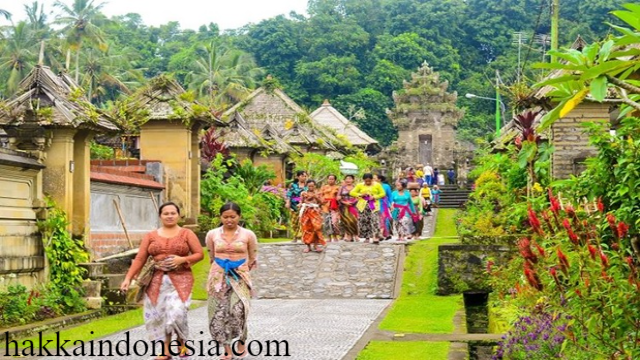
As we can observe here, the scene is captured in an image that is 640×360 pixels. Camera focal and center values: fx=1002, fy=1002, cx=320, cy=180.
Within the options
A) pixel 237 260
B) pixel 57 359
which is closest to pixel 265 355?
pixel 237 260

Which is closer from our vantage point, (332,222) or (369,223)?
(369,223)

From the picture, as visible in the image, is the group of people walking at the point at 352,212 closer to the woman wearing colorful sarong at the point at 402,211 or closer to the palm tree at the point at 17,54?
the woman wearing colorful sarong at the point at 402,211

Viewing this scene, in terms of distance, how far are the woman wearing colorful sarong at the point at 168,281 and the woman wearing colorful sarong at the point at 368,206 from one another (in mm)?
12109

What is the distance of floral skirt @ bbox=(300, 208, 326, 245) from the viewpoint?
20.8m

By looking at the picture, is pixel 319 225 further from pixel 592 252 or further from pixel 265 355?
pixel 592 252

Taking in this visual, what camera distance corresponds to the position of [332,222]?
75.0ft

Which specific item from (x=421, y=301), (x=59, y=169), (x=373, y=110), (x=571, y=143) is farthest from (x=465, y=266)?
(x=373, y=110)

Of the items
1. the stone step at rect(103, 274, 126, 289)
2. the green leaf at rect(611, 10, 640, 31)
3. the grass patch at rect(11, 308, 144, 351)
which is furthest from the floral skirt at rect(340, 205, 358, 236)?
the green leaf at rect(611, 10, 640, 31)

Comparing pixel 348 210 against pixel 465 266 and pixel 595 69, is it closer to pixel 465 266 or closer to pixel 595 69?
pixel 465 266

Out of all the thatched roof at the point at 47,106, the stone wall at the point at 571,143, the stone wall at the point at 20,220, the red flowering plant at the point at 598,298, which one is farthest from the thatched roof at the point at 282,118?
the red flowering plant at the point at 598,298

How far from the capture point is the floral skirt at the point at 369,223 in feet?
72.1

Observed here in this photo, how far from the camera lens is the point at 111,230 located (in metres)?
18.1

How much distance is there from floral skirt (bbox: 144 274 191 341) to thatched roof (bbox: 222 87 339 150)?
3234 centimetres

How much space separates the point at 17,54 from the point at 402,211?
41.3m
